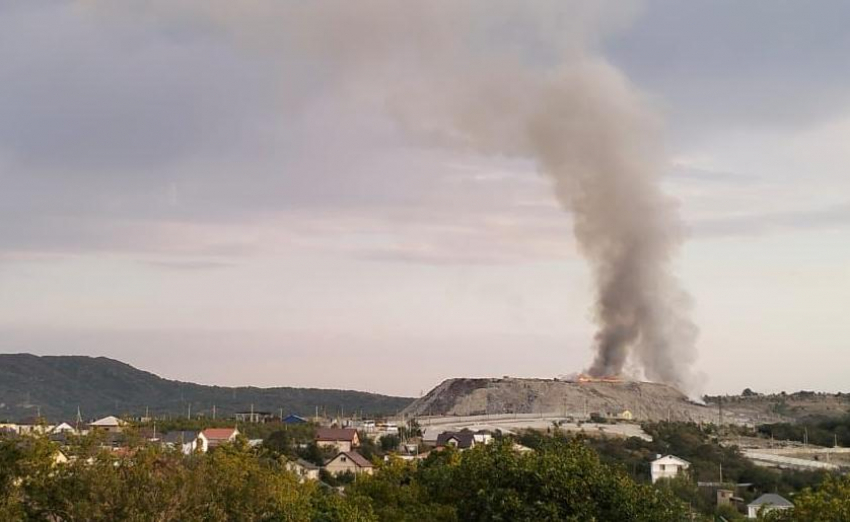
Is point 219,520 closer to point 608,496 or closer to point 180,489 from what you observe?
point 180,489

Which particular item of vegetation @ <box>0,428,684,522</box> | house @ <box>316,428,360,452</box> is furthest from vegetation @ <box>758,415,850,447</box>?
vegetation @ <box>0,428,684,522</box>

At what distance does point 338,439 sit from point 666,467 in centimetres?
2975

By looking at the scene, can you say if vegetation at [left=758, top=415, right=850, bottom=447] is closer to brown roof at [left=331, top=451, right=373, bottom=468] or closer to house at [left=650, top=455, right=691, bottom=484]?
house at [left=650, top=455, right=691, bottom=484]

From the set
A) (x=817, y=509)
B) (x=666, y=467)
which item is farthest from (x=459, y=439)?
(x=817, y=509)

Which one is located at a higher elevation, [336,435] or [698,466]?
[336,435]

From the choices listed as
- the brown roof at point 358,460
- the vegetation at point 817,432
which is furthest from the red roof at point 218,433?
the vegetation at point 817,432

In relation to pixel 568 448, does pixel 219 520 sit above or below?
below

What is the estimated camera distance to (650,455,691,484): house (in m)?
76.7

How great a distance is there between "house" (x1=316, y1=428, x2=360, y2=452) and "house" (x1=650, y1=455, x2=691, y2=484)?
27066 millimetres

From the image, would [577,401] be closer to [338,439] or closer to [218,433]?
[338,439]

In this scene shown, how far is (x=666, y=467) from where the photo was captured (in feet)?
257

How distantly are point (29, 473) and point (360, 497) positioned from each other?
1111 centimetres

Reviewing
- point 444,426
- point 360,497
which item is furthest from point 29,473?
point 444,426

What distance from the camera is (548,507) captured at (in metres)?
28.0
